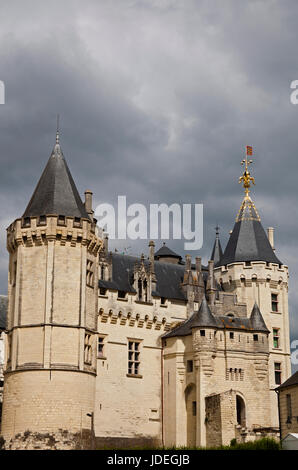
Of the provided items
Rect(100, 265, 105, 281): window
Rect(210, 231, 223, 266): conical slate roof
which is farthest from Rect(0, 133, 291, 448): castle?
Rect(210, 231, 223, 266): conical slate roof

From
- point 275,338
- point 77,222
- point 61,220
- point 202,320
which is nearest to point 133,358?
point 202,320

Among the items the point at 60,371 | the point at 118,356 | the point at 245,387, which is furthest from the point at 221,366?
the point at 60,371

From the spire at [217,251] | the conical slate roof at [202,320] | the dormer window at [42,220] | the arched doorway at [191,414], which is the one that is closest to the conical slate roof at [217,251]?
the spire at [217,251]

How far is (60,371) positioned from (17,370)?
253cm

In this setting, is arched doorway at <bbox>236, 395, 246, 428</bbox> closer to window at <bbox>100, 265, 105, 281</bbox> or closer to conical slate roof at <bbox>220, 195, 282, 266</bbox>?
conical slate roof at <bbox>220, 195, 282, 266</bbox>

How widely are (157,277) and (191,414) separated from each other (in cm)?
1058

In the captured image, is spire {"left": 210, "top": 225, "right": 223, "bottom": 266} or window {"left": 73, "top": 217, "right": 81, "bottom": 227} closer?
window {"left": 73, "top": 217, "right": 81, "bottom": 227}

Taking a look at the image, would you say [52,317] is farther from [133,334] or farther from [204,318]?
[204,318]

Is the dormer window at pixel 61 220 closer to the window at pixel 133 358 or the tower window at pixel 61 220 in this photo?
the tower window at pixel 61 220

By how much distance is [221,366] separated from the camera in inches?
2265

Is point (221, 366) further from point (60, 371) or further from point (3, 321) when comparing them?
point (3, 321)

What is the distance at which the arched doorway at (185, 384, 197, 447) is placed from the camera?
5691 cm

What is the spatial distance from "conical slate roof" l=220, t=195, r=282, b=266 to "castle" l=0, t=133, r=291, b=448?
0.32 feet

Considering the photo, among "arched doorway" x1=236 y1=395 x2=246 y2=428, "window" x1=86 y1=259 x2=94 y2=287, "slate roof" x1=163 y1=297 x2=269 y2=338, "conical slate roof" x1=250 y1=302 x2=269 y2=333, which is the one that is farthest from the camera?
"conical slate roof" x1=250 y1=302 x2=269 y2=333
